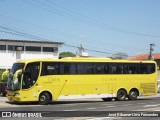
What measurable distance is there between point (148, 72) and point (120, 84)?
115 inches

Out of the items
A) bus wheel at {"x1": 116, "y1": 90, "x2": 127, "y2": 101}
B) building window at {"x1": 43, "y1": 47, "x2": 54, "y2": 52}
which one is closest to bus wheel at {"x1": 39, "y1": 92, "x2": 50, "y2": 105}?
bus wheel at {"x1": 116, "y1": 90, "x2": 127, "y2": 101}

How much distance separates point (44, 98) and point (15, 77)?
2.36 metres

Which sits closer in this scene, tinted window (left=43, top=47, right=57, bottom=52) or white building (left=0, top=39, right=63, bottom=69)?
white building (left=0, top=39, right=63, bottom=69)

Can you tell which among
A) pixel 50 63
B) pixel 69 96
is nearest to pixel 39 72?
pixel 50 63

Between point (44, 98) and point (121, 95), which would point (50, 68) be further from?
point (121, 95)

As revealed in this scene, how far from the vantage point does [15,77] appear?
25.9 m

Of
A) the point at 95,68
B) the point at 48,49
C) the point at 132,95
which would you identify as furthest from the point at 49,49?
the point at 95,68

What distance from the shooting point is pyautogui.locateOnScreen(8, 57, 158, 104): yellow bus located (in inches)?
1021

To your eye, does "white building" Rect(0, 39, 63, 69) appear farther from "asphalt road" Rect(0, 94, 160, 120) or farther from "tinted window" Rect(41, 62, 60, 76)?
"asphalt road" Rect(0, 94, 160, 120)

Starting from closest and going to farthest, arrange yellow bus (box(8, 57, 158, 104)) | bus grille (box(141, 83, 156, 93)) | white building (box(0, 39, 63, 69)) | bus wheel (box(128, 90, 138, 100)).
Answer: yellow bus (box(8, 57, 158, 104)) < bus wheel (box(128, 90, 138, 100)) < bus grille (box(141, 83, 156, 93)) < white building (box(0, 39, 63, 69))

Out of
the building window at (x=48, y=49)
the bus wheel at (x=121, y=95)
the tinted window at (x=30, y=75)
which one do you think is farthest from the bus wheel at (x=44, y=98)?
the building window at (x=48, y=49)

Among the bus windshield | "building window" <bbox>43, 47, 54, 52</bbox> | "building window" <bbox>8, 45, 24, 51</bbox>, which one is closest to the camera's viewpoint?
the bus windshield

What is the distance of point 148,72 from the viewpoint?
105ft

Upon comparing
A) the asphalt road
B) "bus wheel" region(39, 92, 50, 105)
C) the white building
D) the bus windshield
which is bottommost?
the asphalt road
